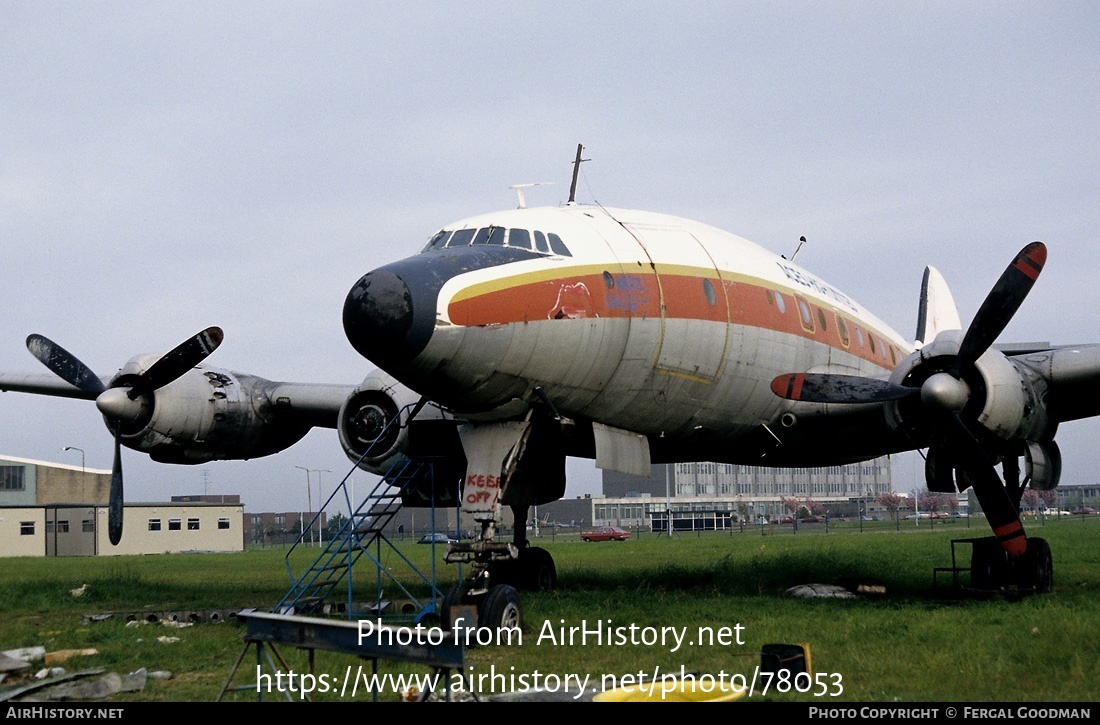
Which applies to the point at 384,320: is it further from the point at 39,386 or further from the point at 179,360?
the point at 39,386

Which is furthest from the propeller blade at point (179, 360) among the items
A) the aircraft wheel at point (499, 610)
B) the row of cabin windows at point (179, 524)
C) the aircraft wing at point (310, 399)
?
the row of cabin windows at point (179, 524)

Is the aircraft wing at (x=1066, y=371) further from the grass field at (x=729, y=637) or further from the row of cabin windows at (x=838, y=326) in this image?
the row of cabin windows at (x=838, y=326)

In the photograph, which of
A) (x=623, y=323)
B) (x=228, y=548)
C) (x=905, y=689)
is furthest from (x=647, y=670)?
(x=228, y=548)

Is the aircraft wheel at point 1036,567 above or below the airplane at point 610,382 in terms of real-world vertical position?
below

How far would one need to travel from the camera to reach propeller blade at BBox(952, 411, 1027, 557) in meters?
15.0

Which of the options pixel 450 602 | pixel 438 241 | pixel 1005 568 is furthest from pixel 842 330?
pixel 450 602

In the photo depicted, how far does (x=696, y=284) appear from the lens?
15.6 metres

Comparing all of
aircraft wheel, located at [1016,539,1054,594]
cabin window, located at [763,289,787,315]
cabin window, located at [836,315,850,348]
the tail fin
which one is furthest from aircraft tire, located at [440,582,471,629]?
the tail fin

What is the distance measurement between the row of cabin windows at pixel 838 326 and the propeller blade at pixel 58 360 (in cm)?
1177

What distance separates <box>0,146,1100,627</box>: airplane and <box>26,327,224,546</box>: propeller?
0.04m

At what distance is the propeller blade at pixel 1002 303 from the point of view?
14.4 meters

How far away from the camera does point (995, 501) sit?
15.2 m

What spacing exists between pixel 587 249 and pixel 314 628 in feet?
23.7
